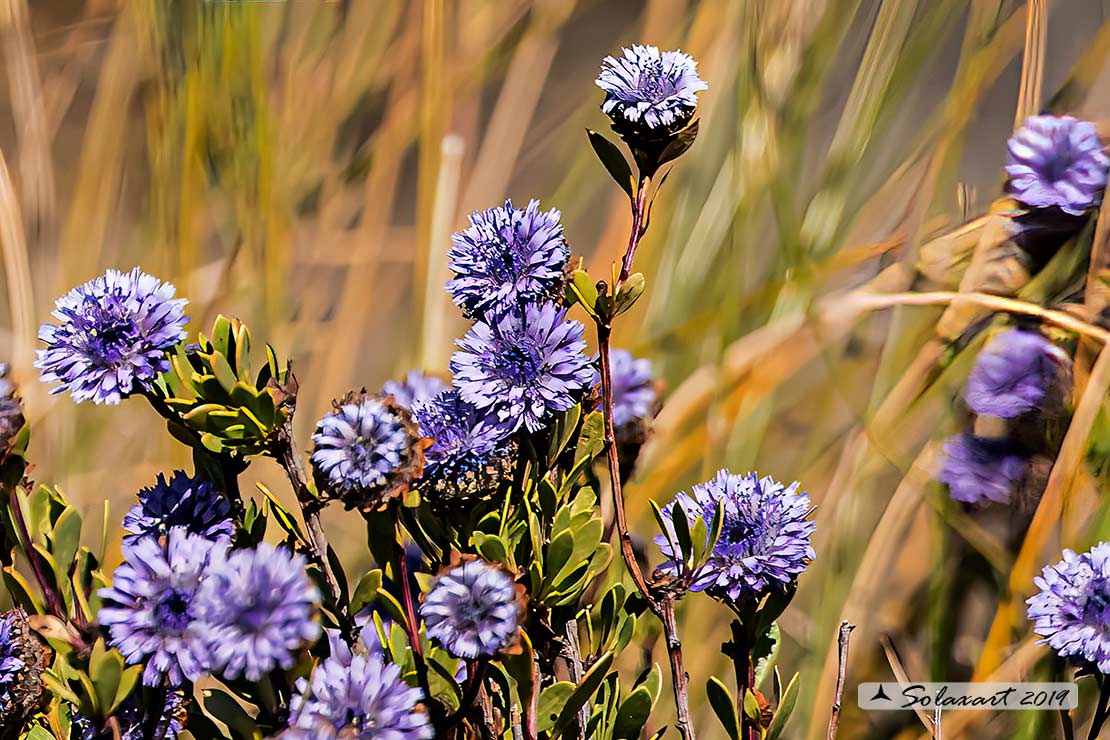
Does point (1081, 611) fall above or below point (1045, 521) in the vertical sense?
below

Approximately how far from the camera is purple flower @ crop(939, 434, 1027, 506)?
2.46 feet

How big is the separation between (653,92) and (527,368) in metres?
0.15

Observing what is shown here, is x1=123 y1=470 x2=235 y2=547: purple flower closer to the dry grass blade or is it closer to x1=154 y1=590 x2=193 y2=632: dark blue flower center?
x1=154 y1=590 x2=193 y2=632: dark blue flower center

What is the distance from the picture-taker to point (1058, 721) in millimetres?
724

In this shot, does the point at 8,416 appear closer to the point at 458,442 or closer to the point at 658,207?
the point at 458,442

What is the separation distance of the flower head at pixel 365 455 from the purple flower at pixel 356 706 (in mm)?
75

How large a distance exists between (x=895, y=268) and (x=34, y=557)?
598mm

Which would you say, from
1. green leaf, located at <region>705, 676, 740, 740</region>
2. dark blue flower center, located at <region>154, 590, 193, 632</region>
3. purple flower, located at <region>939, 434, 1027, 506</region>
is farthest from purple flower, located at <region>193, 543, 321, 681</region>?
purple flower, located at <region>939, 434, 1027, 506</region>

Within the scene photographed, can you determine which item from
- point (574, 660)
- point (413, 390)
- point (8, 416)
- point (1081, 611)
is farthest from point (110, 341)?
point (1081, 611)

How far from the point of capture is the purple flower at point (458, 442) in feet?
1.66

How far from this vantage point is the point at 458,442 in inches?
20.3

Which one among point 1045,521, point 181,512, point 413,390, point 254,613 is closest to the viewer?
point 254,613

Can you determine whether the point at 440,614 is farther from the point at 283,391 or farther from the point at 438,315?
the point at 438,315

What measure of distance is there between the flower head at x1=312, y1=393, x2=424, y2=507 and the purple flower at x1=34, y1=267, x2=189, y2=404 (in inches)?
3.8
